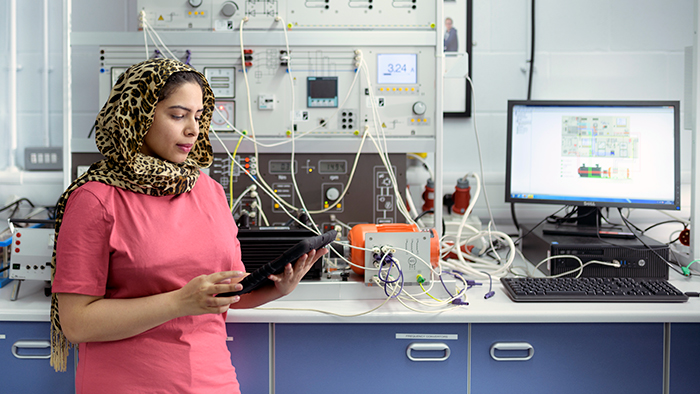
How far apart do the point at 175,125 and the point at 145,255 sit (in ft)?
0.91

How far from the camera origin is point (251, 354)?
1.39 metres

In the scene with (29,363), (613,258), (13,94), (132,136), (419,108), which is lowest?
(29,363)

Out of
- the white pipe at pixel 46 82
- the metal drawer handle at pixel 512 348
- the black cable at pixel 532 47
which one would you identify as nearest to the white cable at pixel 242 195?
the metal drawer handle at pixel 512 348

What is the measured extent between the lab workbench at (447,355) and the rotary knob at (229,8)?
110 centimetres

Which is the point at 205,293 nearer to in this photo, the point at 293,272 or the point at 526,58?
the point at 293,272

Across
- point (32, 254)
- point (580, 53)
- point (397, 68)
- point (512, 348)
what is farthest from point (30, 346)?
point (580, 53)

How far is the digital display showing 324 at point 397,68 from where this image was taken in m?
1.80

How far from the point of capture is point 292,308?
139cm

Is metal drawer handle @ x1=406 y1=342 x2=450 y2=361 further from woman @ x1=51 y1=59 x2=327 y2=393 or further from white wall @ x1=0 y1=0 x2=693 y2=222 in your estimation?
white wall @ x1=0 y1=0 x2=693 y2=222

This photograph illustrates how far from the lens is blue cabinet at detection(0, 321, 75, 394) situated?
4.50ft

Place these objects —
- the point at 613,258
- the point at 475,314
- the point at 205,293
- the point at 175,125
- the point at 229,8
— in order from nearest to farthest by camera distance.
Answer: the point at 205,293
the point at 175,125
the point at 475,314
the point at 613,258
the point at 229,8

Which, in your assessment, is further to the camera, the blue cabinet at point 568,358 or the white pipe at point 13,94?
the white pipe at point 13,94

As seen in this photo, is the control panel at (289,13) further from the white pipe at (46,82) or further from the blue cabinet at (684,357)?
the blue cabinet at (684,357)

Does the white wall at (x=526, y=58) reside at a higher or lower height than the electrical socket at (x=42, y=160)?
higher
